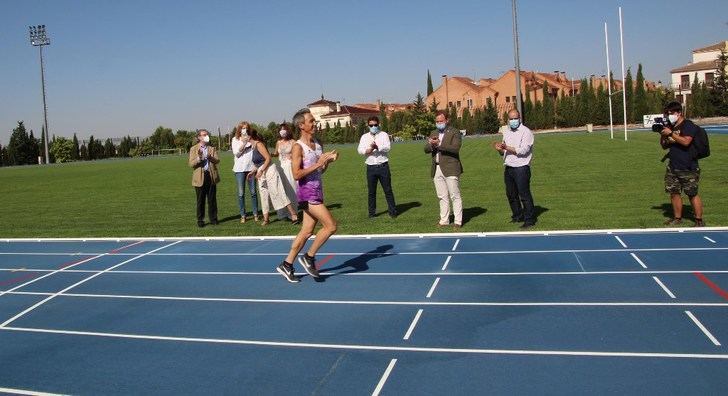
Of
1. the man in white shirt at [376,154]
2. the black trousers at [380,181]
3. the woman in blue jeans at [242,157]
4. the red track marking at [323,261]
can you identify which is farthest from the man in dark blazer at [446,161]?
the woman in blue jeans at [242,157]

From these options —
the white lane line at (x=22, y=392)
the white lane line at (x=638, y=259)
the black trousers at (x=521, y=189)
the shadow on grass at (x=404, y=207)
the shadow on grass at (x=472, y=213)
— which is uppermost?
the black trousers at (x=521, y=189)

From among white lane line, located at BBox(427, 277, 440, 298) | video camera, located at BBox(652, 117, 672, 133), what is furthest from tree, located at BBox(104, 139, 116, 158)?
white lane line, located at BBox(427, 277, 440, 298)

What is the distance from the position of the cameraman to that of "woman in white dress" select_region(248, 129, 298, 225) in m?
7.00

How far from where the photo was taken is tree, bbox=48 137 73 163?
90.5m

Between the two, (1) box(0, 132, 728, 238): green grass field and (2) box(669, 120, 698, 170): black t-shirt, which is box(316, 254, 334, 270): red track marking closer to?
(1) box(0, 132, 728, 238): green grass field

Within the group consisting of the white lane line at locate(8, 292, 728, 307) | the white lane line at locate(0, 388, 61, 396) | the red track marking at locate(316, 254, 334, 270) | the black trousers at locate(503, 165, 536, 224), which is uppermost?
the black trousers at locate(503, 165, 536, 224)

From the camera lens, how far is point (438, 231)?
1105 cm

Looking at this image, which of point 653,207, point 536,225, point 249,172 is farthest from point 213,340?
point 653,207

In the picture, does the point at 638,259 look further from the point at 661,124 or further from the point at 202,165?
the point at 202,165

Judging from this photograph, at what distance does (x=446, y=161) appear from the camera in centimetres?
1123

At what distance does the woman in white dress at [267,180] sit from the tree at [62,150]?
8686 centimetres

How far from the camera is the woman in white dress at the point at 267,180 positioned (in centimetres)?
1283

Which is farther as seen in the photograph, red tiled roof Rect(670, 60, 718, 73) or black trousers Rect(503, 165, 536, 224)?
red tiled roof Rect(670, 60, 718, 73)

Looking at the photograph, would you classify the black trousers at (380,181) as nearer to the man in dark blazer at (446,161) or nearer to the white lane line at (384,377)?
the man in dark blazer at (446,161)
